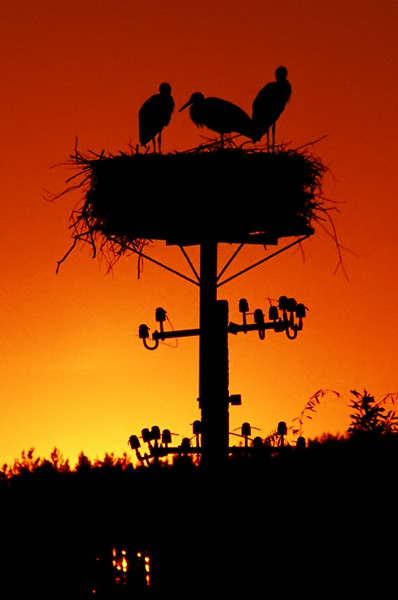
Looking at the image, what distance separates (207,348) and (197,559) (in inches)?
211

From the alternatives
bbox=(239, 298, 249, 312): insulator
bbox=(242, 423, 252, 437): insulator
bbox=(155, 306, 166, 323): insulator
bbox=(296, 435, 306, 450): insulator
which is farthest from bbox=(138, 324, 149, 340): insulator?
bbox=(296, 435, 306, 450): insulator

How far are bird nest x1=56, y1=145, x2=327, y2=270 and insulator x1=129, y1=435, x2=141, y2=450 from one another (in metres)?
2.35

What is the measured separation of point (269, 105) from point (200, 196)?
7.44 ft

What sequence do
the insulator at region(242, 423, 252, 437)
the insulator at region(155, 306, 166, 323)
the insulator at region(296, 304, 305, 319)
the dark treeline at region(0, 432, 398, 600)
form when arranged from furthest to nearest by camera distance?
the insulator at region(155, 306, 166, 323) → the insulator at region(296, 304, 305, 319) → the insulator at region(242, 423, 252, 437) → the dark treeline at region(0, 432, 398, 600)

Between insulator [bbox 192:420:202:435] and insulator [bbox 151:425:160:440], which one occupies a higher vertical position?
insulator [bbox 192:420:202:435]

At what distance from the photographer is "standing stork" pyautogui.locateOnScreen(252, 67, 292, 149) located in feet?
43.1

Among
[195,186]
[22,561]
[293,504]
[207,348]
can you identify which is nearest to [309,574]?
[293,504]

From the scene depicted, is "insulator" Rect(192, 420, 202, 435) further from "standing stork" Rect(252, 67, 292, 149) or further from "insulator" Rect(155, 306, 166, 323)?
"standing stork" Rect(252, 67, 292, 149)

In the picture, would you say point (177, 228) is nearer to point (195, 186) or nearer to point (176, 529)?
point (195, 186)

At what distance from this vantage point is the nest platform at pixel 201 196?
11.5m

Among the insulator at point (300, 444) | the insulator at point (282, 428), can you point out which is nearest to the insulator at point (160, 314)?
the insulator at point (282, 428)

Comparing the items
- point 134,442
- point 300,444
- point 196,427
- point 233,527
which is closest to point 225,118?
point 196,427

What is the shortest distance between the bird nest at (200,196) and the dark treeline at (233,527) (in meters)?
5.81

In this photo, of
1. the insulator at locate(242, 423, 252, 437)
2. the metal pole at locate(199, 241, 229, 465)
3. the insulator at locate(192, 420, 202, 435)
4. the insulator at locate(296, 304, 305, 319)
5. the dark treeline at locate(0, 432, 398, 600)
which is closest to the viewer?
the dark treeline at locate(0, 432, 398, 600)
